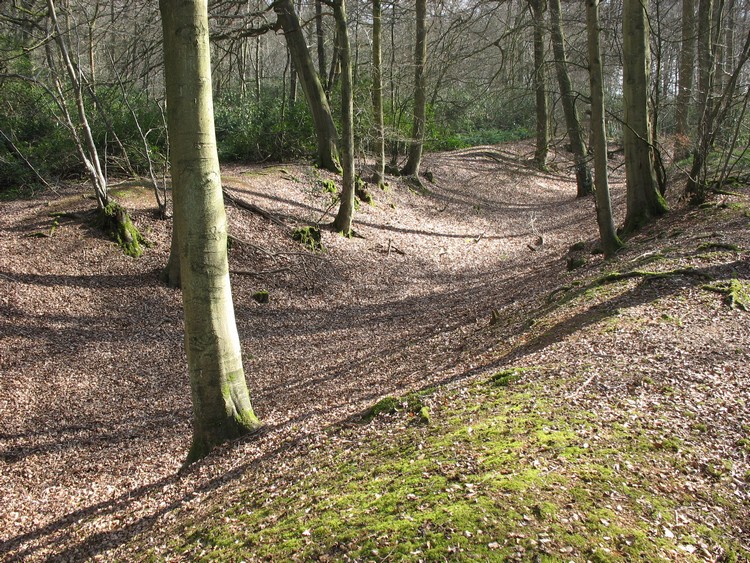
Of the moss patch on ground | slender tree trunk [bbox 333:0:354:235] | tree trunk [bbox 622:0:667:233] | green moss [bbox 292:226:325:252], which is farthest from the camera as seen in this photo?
green moss [bbox 292:226:325:252]

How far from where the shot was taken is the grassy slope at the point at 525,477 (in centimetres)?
307

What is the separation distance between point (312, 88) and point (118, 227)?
7.26 metres

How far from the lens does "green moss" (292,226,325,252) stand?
1280cm

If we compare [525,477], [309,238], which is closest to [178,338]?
[309,238]

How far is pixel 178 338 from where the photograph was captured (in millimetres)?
9164

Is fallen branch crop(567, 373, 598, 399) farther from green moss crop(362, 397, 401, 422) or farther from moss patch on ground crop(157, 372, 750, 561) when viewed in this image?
green moss crop(362, 397, 401, 422)

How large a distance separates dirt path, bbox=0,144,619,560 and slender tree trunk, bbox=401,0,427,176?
325cm

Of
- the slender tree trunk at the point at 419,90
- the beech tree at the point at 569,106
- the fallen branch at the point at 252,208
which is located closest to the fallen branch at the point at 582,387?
the beech tree at the point at 569,106

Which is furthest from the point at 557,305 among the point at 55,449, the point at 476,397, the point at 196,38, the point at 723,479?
the point at 55,449

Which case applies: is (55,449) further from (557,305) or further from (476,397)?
(557,305)

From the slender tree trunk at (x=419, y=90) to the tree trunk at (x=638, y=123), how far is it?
712 centimetres

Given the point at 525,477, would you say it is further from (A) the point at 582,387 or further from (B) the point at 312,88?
(B) the point at 312,88

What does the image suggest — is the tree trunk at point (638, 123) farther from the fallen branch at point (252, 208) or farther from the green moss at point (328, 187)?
the green moss at point (328, 187)

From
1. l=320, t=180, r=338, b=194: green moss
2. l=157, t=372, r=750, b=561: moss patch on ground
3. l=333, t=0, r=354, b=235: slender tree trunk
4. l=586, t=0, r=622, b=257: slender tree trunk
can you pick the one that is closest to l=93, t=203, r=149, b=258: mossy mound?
l=333, t=0, r=354, b=235: slender tree trunk
